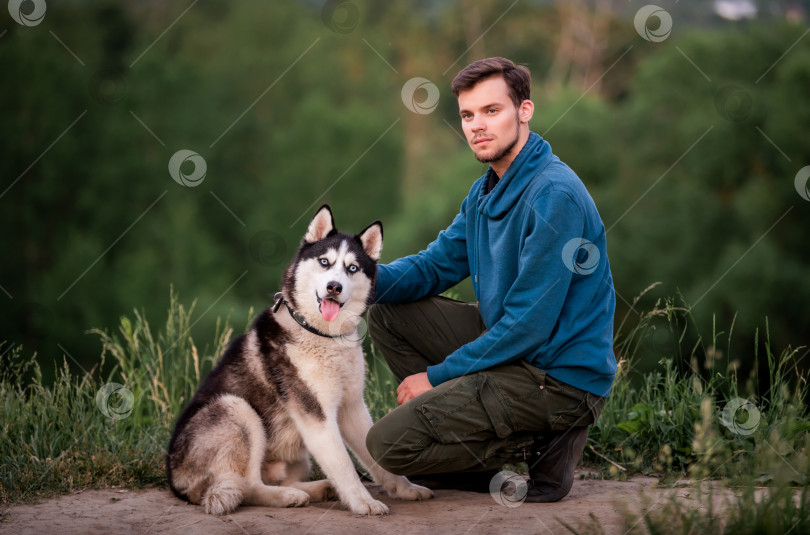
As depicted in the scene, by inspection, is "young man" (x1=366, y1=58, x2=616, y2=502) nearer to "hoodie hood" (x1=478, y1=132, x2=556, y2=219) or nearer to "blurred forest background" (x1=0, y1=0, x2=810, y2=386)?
"hoodie hood" (x1=478, y1=132, x2=556, y2=219)

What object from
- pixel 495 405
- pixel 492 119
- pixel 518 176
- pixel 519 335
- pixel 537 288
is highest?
pixel 492 119

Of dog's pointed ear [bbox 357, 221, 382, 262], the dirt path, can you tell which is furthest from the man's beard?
the dirt path

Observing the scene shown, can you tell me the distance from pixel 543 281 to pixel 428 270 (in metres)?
1.03

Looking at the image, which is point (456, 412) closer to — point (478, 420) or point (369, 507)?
point (478, 420)

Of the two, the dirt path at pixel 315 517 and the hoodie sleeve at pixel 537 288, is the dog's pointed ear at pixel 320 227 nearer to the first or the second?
the hoodie sleeve at pixel 537 288

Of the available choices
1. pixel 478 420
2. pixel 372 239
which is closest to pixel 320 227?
pixel 372 239

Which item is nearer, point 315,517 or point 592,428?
point 315,517

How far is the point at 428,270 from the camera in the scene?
189 inches

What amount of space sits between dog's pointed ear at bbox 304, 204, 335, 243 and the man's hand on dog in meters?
0.98

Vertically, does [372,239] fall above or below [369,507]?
above

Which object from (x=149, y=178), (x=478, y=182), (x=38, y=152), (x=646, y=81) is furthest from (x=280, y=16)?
(x=478, y=182)

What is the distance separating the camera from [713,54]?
24.8 meters

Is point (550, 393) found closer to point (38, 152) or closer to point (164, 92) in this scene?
point (38, 152)

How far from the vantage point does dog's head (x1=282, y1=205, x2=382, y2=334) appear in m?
4.32
